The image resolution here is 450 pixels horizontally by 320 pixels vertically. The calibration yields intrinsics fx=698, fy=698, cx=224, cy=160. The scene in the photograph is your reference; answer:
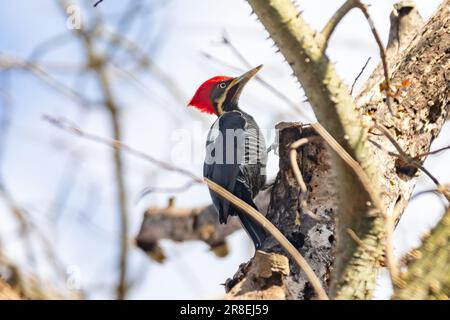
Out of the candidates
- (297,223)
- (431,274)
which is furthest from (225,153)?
(431,274)

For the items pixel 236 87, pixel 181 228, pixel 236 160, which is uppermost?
pixel 236 87

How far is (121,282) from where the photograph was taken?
4.11 m

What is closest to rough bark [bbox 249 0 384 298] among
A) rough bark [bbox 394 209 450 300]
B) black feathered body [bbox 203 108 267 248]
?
rough bark [bbox 394 209 450 300]

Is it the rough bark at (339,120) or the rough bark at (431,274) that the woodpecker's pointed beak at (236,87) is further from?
the rough bark at (431,274)

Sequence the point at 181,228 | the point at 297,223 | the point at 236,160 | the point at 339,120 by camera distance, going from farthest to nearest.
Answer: the point at 181,228 → the point at 236,160 → the point at 297,223 → the point at 339,120

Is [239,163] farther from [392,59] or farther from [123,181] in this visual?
[392,59]

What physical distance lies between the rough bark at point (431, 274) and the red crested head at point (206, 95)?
2.70 m

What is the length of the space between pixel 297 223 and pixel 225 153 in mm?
1246

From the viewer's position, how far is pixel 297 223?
2699 mm

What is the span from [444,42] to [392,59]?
0.78 feet

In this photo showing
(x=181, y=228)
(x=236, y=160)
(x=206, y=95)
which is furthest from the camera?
(x=181, y=228)

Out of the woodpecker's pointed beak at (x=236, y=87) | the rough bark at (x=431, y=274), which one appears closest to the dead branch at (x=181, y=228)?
the woodpecker's pointed beak at (x=236, y=87)

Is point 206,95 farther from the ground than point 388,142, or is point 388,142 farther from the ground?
point 206,95

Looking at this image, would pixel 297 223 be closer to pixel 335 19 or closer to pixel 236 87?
pixel 335 19
